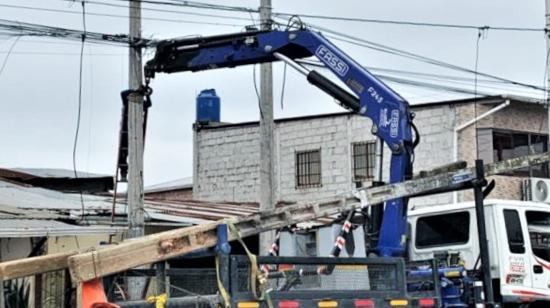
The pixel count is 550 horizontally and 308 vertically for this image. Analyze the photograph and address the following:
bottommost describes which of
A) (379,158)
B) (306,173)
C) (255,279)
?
(255,279)

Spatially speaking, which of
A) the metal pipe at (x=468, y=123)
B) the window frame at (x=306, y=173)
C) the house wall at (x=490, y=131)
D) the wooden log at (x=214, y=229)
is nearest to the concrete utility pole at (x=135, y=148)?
the wooden log at (x=214, y=229)

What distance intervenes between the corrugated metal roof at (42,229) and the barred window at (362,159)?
38.5 feet

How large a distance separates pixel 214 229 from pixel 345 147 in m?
18.9

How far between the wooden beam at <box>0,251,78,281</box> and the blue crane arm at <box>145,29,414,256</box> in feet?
14.8

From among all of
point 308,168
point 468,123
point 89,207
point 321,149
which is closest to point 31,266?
point 89,207

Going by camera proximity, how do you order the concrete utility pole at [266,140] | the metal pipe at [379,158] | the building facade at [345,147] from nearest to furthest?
the metal pipe at [379,158], the concrete utility pole at [266,140], the building facade at [345,147]

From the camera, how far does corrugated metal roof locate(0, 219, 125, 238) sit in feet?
43.9

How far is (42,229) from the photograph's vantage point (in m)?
13.8

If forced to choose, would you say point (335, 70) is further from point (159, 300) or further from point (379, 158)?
point (159, 300)

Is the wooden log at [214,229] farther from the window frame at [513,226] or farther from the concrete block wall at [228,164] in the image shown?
the concrete block wall at [228,164]

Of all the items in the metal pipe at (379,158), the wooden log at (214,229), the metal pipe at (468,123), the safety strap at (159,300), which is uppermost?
the metal pipe at (468,123)

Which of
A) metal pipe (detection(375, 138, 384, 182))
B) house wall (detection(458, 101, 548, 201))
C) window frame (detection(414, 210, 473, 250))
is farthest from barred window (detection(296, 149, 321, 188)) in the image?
metal pipe (detection(375, 138, 384, 182))

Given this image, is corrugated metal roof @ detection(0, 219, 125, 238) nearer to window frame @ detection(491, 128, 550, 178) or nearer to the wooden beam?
the wooden beam

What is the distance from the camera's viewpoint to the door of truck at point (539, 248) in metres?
11.4
